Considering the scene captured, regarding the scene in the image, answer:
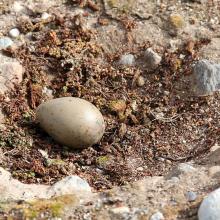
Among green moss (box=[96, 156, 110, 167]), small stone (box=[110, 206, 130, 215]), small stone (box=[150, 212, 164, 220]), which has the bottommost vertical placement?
green moss (box=[96, 156, 110, 167])

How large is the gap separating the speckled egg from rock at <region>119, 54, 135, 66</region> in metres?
0.89

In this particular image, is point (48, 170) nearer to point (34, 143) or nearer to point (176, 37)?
point (34, 143)

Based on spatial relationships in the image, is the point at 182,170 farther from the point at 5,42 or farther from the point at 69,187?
the point at 5,42

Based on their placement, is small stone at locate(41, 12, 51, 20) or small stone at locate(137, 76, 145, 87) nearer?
small stone at locate(137, 76, 145, 87)

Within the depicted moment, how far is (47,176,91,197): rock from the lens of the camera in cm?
450

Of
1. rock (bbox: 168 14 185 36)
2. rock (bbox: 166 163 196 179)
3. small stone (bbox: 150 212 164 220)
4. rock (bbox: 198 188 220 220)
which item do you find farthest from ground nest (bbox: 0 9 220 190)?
rock (bbox: 198 188 220 220)

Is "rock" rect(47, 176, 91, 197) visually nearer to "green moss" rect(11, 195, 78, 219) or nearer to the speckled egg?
"green moss" rect(11, 195, 78, 219)

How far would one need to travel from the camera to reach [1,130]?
525cm

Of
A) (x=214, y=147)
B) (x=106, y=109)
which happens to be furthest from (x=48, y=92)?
(x=214, y=147)

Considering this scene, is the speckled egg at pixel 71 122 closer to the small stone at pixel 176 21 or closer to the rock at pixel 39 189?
the rock at pixel 39 189

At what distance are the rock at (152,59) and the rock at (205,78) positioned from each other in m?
0.38

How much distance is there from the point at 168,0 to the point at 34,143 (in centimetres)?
224

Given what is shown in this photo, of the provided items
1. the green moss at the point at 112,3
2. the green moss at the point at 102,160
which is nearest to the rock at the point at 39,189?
the green moss at the point at 102,160

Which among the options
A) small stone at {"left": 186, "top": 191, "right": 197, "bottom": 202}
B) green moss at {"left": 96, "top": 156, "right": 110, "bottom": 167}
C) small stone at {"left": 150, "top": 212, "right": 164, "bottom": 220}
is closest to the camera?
small stone at {"left": 150, "top": 212, "right": 164, "bottom": 220}
